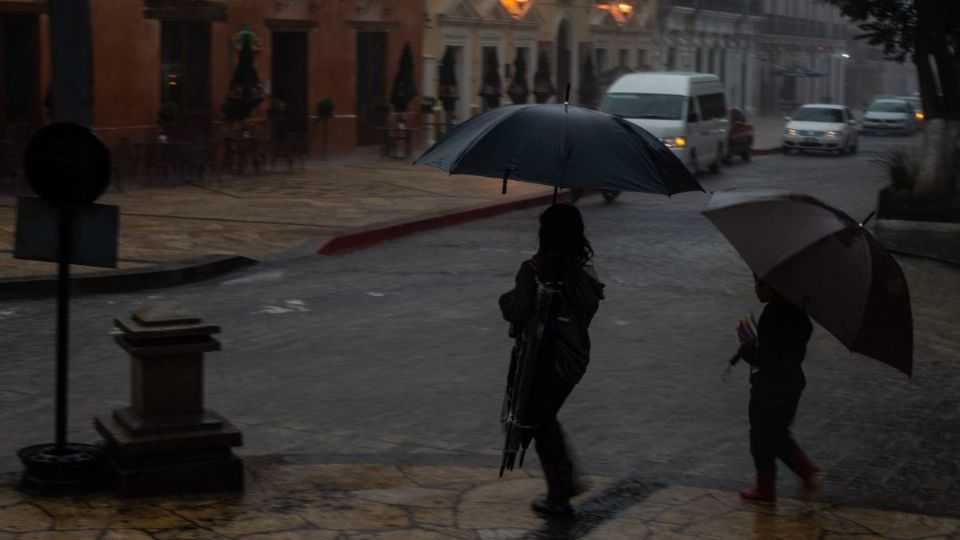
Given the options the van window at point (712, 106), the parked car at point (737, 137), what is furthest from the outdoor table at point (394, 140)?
the parked car at point (737, 137)

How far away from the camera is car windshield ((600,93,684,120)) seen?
92.1 ft

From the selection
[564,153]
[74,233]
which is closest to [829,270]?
[564,153]

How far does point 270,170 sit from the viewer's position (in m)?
24.6

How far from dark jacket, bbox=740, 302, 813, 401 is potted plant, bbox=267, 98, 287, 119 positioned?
19.6m

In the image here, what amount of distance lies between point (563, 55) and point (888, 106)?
17775 millimetres

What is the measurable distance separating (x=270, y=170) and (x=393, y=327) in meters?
13.5

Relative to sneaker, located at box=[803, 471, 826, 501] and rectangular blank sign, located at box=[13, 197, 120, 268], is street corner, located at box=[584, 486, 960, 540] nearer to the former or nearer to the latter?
sneaker, located at box=[803, 471, 826, 501]

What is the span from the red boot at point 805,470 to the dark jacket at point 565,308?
1.21 meters

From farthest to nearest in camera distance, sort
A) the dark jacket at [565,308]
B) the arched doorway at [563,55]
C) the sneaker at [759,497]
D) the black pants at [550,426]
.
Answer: the arched doorway at [563,55]
the sneaker at [759,497]
the black pants at [550,426]
the dark jacket at [565,308]

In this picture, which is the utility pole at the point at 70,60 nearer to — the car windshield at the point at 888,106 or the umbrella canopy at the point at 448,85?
the umbrella canopy at the point at 448,85

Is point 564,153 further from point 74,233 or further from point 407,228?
point 407,228

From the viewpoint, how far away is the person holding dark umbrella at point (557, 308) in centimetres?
629

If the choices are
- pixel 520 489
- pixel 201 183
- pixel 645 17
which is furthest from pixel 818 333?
pixel 645 17

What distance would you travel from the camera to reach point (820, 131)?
39.3 meters
